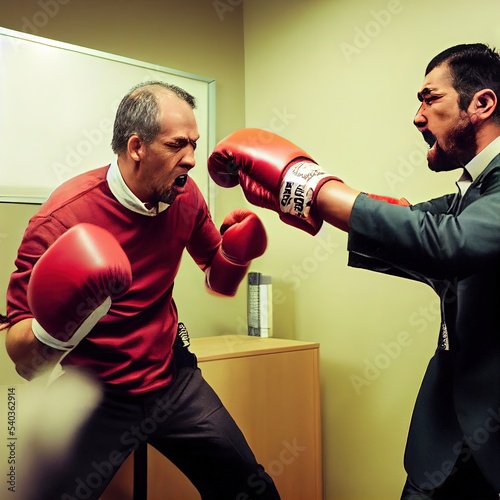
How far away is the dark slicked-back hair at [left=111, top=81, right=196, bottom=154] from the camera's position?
4.91ft

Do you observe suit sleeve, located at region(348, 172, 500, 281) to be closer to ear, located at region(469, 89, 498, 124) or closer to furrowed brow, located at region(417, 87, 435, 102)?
ear, located at region(469, 89, 498, 124)

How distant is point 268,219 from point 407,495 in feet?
5.17

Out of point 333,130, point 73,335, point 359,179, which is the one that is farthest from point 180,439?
point 333,130

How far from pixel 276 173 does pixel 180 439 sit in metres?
0.78

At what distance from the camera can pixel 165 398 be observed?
5.09 ft

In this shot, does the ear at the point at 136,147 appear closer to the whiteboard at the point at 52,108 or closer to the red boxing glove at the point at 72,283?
the red boxing glove at the point at 72,283

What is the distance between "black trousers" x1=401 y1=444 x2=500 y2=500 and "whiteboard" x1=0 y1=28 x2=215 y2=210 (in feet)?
5.17

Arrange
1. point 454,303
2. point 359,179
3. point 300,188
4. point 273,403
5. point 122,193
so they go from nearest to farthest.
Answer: point 300,188 < point 454,303 < point 122,193 < point 273,403 < point 359,179

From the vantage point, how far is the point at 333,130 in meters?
2.43

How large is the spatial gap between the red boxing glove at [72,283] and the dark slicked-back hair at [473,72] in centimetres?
94

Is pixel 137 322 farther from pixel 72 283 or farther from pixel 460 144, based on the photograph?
pixel 460 144

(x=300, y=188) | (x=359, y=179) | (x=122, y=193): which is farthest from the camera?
(x=359, y=179)

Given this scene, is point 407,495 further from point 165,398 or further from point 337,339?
point 337,339

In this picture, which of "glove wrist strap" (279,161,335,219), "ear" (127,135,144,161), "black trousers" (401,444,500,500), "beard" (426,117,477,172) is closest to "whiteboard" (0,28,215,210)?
"ear" (127,135,144,161)
